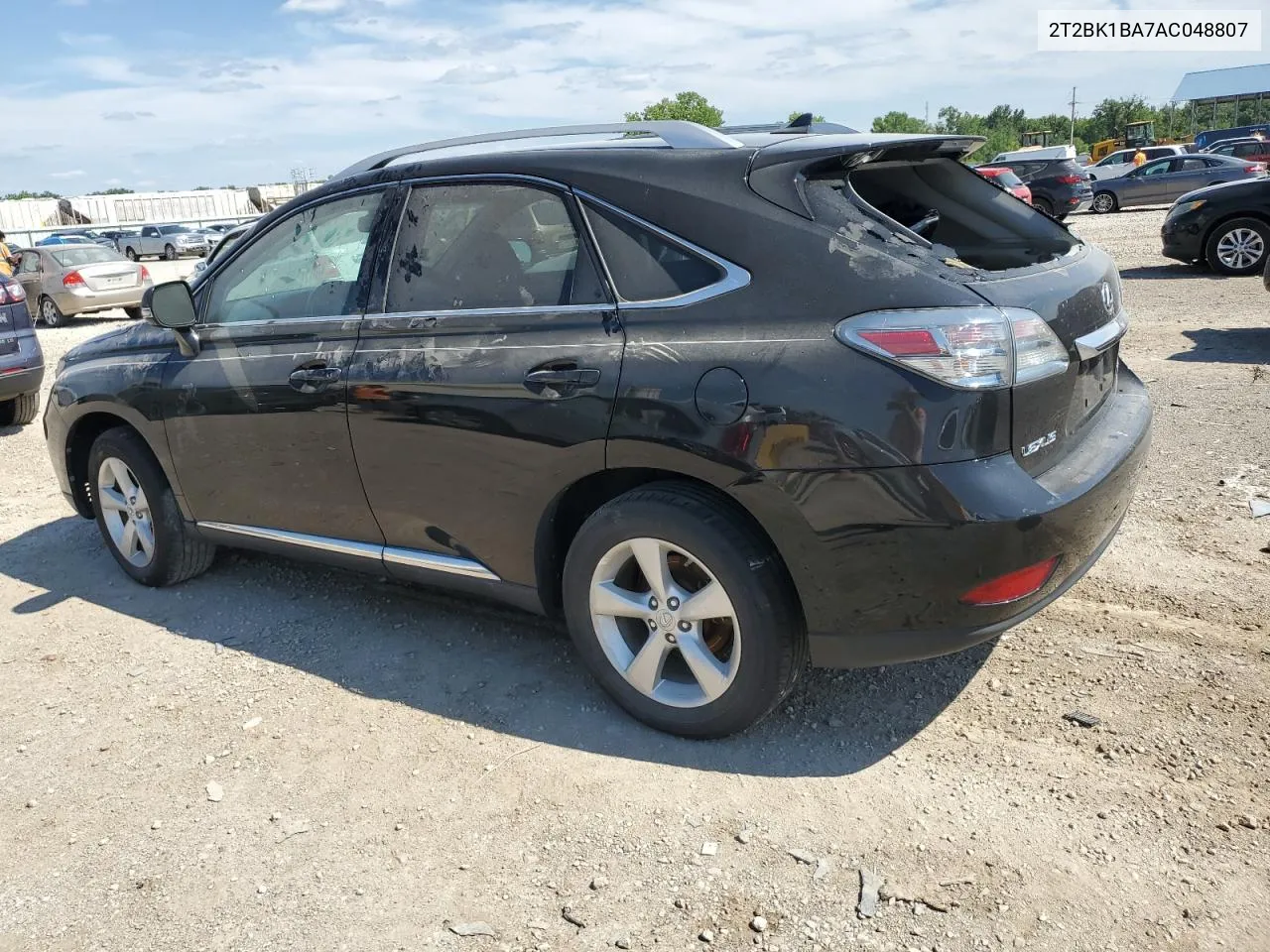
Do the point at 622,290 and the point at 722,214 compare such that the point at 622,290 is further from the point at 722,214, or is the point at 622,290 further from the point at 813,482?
the point at 813,482

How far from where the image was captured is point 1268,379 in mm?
7195

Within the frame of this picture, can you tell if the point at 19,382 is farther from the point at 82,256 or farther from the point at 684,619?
the point at 82,256

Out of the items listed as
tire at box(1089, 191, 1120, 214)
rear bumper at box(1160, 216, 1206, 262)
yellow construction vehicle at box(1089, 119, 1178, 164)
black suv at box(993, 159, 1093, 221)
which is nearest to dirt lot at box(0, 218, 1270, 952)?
rear bumper at box(1160, 216, 1206, 262)

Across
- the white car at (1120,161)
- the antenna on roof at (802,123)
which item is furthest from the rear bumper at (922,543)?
the white car at (1120,161)

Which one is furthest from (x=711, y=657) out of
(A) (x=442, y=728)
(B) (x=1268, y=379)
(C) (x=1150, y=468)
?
(B) (x=1268, y=379)

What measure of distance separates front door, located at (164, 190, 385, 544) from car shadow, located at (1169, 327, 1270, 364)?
6.98m

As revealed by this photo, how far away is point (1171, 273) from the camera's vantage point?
13672mm

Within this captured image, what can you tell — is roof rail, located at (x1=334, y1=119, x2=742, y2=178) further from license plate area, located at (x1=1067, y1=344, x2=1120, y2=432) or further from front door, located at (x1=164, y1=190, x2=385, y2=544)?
license plate area, located at (x1=1067, y1=344, x2=1120, y2=432)

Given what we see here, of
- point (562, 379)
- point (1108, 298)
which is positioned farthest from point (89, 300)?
point (1108, 298)

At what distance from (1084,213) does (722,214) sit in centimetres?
2792

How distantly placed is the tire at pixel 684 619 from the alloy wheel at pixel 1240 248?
1203cm

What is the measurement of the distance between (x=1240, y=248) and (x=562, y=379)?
12.2 m

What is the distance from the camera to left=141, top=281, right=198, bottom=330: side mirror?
13.5 ft

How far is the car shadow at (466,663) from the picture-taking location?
320cm
